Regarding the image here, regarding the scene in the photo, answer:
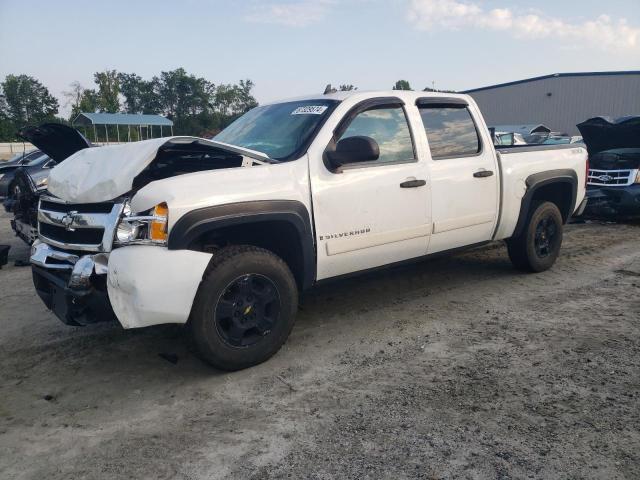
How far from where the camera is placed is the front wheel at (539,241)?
5543mm

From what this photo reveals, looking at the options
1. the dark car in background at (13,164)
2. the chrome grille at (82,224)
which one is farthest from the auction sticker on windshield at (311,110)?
→ the dark car in background at (13,164)

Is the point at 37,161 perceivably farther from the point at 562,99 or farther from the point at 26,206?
the point at 562,99

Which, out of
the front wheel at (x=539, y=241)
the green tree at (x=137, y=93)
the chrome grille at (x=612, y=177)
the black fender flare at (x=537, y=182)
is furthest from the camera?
the green tree at (x=137, y=93)

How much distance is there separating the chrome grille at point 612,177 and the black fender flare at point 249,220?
7.33m

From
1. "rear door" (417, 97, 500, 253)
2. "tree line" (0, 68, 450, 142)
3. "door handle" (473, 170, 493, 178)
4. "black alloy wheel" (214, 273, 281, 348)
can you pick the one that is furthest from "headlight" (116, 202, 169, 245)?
"tree line" (0, 68, 450, 142)

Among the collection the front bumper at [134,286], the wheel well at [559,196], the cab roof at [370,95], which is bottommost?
the front bumper at [134,286]

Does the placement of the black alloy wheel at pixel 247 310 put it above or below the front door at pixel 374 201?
below

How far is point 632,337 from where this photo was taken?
13.0 feet

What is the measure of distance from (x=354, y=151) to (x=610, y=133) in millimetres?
7923

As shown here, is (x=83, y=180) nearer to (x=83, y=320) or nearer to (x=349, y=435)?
(x=83, y=320)

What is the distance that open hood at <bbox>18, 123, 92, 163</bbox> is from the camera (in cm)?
445

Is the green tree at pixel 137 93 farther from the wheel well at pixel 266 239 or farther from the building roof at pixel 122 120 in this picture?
the wheel well at pixel 266 239

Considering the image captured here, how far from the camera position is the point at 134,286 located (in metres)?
3.00

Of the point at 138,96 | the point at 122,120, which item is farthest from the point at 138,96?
the point at 122,120
